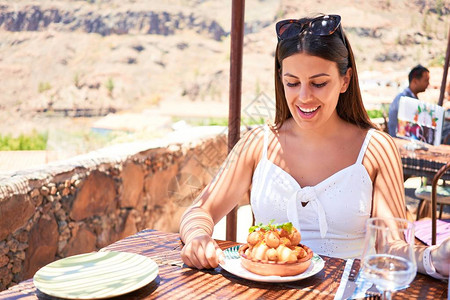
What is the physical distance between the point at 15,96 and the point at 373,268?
19401mm

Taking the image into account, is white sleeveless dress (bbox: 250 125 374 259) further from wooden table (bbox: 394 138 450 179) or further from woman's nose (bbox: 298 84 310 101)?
wooden table (bbox: 394 138 450 179)

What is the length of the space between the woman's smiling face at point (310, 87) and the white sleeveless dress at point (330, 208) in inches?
7.4

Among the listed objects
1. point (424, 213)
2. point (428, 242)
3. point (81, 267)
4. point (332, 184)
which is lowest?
point (424, 213)

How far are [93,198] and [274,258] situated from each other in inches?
84.3

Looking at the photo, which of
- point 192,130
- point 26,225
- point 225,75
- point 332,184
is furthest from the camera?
point 225,75

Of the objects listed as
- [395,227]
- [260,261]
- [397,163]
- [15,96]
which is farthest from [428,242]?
[15,96]

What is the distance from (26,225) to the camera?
2600mm

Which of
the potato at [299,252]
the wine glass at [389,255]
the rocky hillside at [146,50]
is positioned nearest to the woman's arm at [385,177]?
the potato at [299,252]

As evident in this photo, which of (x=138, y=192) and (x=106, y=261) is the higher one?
(x=106, y=261)

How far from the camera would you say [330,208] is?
1582mm

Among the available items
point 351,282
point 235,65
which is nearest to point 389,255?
point 351,282

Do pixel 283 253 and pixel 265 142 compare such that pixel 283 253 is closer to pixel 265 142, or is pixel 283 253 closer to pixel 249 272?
pixel 249 272

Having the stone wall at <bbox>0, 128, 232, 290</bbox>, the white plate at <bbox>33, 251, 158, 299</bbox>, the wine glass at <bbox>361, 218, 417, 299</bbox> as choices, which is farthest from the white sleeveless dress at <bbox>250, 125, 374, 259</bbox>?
the stone wall at <bbox>0, 128, 232, 290</bbox>

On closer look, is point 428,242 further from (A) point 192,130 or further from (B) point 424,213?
(A) point 192,130
